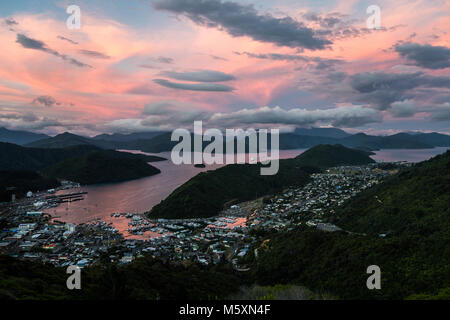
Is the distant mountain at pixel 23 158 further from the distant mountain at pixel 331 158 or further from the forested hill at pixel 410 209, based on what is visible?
the forested hill at pixel 410 209

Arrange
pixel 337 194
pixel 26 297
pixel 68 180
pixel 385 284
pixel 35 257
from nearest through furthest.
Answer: pixel 26 297
pixel 385 284
pixel 35 257
pixel 337 194
pixel 68 180

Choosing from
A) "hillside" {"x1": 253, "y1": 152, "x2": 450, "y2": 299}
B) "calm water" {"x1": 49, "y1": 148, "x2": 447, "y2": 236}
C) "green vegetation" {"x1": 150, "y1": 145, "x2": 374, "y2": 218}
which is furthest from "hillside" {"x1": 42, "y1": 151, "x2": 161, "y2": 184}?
"hillside" {"x1": 253, "y1": 152, "x2": 450, "y2": 299}

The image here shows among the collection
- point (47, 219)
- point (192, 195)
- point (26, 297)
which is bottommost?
point (47, 219)

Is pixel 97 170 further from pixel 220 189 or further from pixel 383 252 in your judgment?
pixel 383 252

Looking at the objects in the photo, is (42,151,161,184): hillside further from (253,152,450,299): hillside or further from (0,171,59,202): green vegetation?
(253,152,450,299): hillside

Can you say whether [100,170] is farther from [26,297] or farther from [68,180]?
[26,297]

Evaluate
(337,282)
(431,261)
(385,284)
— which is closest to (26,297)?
(337,282)
